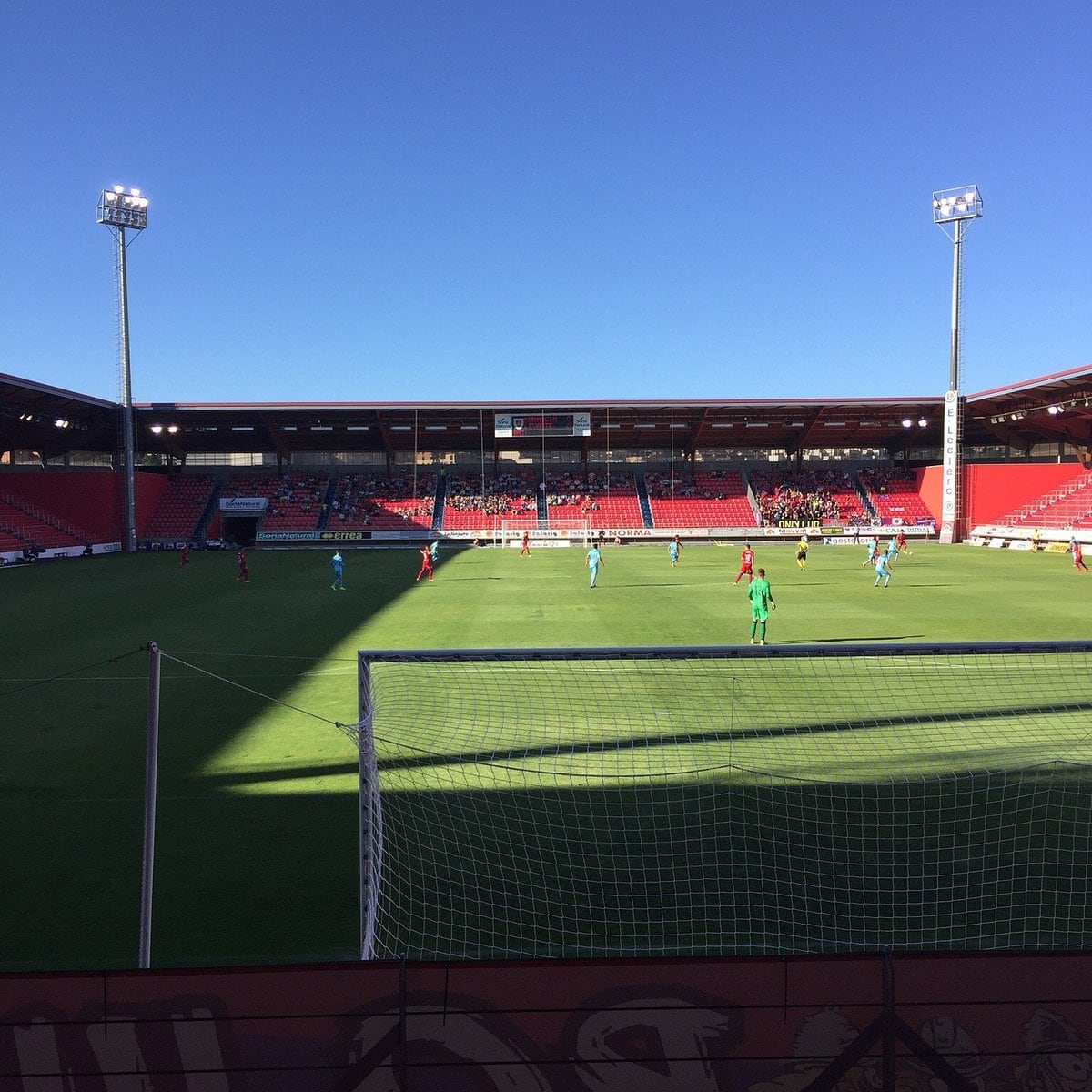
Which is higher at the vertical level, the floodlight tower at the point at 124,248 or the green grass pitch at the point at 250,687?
the floodlight tower at the point at 124,248

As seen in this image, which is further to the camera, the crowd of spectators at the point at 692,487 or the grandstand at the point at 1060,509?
the crowd of spectators at the point at 692,487

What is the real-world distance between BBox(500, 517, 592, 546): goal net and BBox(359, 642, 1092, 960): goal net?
4123 centimetres

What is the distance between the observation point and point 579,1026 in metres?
2.83

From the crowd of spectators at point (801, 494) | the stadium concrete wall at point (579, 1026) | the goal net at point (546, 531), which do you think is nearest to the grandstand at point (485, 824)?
the stadium concrete wall at point (579, 1026)

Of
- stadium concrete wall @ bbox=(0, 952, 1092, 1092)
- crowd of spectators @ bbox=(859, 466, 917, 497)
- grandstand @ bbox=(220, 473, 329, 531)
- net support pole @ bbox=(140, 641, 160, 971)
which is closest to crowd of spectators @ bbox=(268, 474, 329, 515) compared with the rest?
grandstand @ bbox=(220, 473, 329, 531)

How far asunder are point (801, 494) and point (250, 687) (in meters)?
51.0

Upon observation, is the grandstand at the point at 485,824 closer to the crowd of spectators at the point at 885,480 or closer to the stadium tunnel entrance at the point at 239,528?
the stadium tunnel entrance at the point at 239,528

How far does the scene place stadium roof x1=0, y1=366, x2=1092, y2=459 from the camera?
4488 cm

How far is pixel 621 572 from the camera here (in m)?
32.1

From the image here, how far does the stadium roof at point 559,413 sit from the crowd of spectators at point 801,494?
2.54 metres

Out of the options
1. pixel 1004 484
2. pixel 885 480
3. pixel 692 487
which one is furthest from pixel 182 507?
pixel 1004 484

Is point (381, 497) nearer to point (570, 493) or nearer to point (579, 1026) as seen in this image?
point (570, 493)

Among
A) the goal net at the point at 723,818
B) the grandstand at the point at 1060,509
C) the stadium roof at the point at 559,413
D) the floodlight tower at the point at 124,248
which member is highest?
the floodlight tower at the point at 124,248

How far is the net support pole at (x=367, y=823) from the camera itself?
4.82 m
